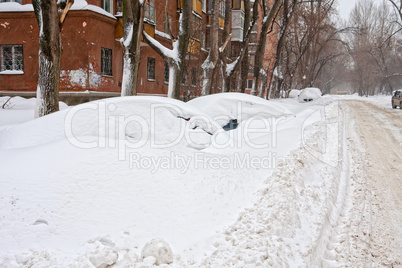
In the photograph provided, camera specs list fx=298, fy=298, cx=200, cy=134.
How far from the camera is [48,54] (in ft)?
23.3

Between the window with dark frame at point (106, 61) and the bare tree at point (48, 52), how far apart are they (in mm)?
8715

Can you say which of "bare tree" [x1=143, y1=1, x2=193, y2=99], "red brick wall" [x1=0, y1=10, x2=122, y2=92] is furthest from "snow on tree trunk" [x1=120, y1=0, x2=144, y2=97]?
"red brick wall" [x1=0, y1=10, x2=122, y2=92]

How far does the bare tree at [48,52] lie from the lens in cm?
700

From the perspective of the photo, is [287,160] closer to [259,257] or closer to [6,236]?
[259,257]

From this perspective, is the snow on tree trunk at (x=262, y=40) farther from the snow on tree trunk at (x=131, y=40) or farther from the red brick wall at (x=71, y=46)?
the red brick wall at (x=71, y=46)

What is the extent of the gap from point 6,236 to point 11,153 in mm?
1440

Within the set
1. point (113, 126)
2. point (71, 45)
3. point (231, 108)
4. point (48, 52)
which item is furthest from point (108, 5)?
point (113, 126)

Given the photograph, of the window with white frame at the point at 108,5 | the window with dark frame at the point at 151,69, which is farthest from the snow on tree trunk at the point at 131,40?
the window with dark frame at the point at 151,69

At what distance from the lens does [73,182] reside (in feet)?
11.6

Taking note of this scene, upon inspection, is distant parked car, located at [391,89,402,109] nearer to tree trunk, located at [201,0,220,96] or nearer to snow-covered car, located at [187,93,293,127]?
snow-covered car, located at [187,93,293,127]

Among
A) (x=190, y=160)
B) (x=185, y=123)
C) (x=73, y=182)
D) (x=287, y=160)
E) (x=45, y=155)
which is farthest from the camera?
(x=287, y=160)

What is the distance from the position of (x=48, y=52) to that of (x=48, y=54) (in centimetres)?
5

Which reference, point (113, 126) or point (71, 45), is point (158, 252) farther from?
point (71, 45)

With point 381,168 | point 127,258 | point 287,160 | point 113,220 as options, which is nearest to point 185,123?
point 287,160
